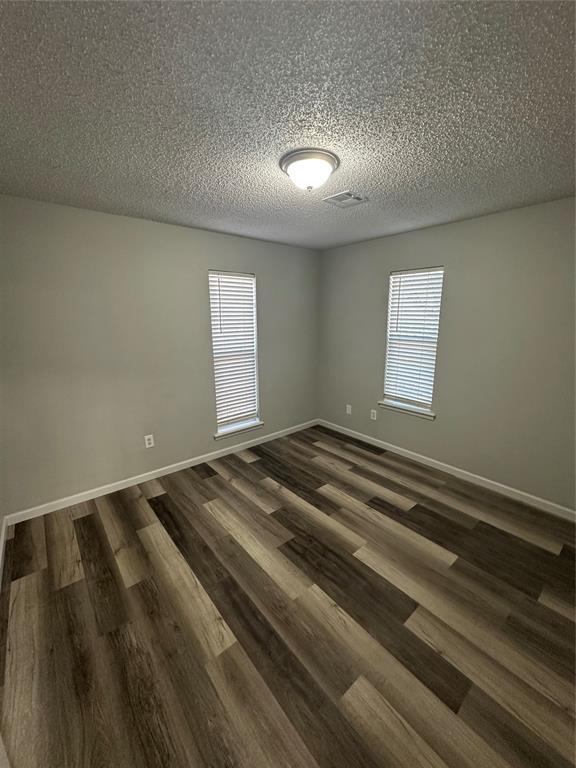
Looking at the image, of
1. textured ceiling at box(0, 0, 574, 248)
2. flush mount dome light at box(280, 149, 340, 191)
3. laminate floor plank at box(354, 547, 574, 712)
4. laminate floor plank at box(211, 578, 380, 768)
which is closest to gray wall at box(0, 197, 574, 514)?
textured ceiling at box(0, 0, 574, 248)

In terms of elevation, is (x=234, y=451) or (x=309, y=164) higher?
(x=309, y=164)

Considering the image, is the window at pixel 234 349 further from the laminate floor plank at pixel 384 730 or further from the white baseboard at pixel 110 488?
the laminate floor plank at pixel 384 730

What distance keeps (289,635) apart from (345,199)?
282 cm

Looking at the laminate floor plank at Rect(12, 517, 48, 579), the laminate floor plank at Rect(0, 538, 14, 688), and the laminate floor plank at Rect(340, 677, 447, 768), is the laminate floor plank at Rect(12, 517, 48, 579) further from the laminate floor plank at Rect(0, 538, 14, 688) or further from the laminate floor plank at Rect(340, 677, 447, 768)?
the laminate floor plank at Rect(340, 677, 447, 768)

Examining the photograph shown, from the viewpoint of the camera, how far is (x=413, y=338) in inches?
130

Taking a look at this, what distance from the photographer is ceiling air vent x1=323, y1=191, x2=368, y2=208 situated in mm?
2184

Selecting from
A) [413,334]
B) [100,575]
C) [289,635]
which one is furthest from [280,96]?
[100,575]

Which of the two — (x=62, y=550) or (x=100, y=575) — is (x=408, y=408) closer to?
(x=100, y=575)

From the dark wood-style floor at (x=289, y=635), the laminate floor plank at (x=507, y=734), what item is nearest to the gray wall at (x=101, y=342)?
the dark wood-style floor at (x=289, y=635)

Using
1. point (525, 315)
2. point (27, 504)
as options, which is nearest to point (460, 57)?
point (525, 315)

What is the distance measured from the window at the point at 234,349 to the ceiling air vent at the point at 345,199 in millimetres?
1423

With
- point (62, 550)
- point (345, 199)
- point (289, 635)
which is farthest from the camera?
point (345, 199)

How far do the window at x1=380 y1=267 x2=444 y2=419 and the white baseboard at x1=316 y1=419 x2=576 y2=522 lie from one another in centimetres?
51

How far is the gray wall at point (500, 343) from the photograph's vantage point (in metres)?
2.36
